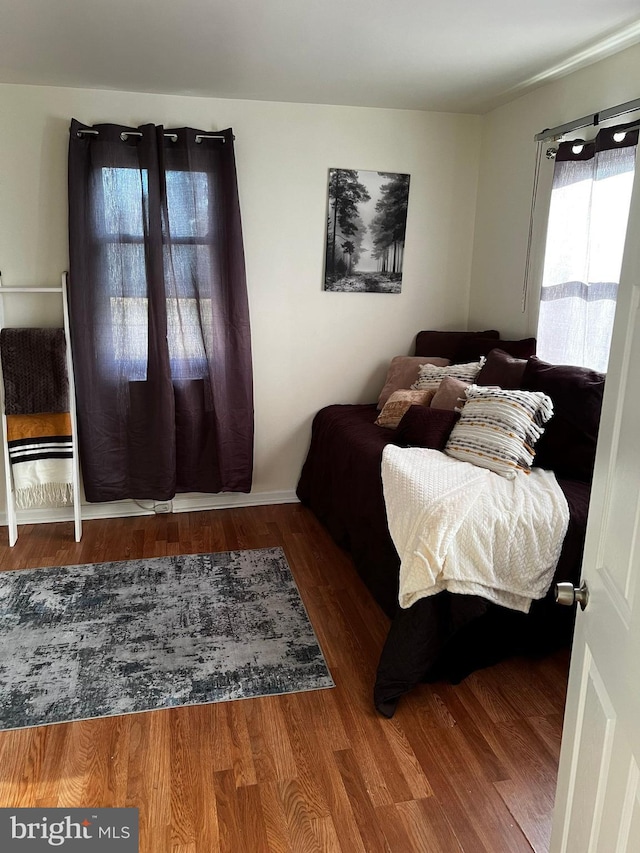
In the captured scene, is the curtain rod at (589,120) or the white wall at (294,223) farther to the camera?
the white wall at (294,223)

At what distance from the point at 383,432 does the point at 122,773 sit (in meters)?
1.94

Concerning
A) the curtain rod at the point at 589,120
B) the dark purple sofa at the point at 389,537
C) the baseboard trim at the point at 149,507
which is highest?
the curtain rod at the point at 589,120

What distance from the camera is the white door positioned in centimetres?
89

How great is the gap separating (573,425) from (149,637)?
1.93 meters

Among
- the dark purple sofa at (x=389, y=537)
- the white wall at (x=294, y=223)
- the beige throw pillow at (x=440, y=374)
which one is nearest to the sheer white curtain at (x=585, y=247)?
the dark purple sofa at (x=389, y=537)

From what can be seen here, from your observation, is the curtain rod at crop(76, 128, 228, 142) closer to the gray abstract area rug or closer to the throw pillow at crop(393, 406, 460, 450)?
the throw pillow at crop(393, 406, 460, 450)

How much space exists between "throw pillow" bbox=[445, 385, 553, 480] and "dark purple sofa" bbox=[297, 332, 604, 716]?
91mm

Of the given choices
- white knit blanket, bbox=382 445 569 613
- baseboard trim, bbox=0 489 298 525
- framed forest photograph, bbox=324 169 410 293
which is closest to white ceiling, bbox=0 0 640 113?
framed forest photograph, bbox=324 169 410 293

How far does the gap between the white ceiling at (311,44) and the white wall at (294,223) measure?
14cm

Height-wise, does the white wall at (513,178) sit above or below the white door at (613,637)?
above

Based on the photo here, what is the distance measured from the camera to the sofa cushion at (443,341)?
144 inches

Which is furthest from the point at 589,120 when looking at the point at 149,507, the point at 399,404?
the point at 149,507

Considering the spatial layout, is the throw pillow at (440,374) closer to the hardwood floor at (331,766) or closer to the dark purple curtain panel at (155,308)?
the dark purple curtain panel at (155,308)

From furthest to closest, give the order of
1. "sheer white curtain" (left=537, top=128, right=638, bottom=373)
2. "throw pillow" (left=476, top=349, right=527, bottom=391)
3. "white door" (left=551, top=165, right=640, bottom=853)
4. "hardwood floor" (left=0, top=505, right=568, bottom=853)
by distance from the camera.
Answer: "throw pillow" (left=476, top=349, right=527, bottom=391)
"sheer white curtain" (left=537, top=128, right=638, bottom=373)
"hardwood floor" (left=0, top=505, right=568, bottom=853)
"white door" (left=551, top=165, right=640, bottom=853)
